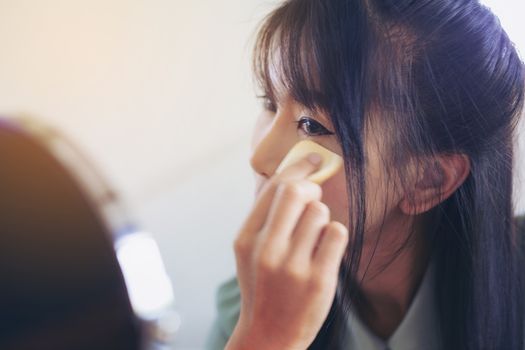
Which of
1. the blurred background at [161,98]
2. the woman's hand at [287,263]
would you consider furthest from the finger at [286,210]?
the blurred background at [161,98]

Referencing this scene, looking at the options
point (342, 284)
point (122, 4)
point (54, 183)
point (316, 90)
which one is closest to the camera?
point (54, 183)

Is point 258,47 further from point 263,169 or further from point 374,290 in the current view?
point 374,290

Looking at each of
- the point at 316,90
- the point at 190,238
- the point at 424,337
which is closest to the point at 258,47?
the point at 316,90

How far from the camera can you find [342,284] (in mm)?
578

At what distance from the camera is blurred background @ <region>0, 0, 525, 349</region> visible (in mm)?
896

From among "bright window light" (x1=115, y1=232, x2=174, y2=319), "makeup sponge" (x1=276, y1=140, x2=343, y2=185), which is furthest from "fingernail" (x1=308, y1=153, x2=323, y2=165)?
"bright window light" (x1=115, y1=232, x2=174, y2=319)

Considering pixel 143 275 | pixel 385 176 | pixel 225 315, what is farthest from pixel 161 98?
pixel 143 275

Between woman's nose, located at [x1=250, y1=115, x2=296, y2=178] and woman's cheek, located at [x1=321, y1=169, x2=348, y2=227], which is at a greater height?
woman's nose, located at [x1=250, y1=115, x2=296, y2=178]

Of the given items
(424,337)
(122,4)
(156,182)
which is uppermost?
(122,4)

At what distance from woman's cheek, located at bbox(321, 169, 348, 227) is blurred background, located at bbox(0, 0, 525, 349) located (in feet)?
1.44

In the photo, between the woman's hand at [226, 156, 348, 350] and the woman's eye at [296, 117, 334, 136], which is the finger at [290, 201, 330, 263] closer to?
the woman's hand at [226, 156, 348, 350]

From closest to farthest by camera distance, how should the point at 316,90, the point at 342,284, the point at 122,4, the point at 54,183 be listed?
the point at 54,183, the point at 316,90, the point at 342,284, the point at 122,4

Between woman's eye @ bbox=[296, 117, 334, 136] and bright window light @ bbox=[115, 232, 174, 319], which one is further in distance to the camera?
woman's eye @ bbox=[296, 117, 334, 136]

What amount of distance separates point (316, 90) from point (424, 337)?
13.1 inches
